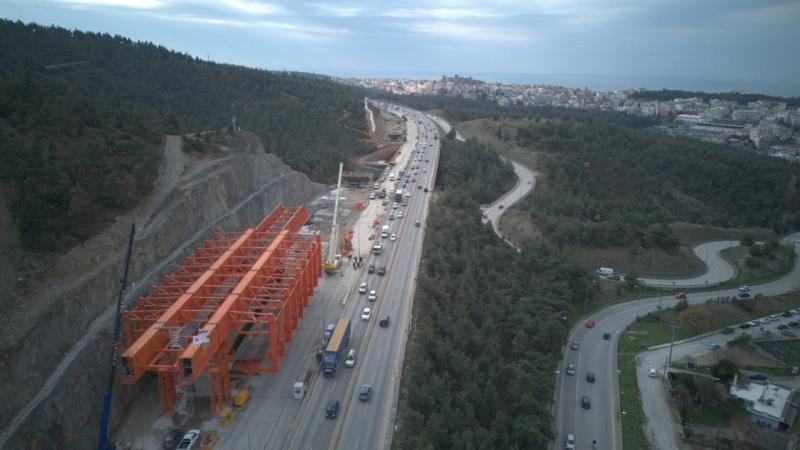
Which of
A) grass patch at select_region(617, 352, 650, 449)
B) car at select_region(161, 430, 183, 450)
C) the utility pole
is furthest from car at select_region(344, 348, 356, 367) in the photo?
the utility pole

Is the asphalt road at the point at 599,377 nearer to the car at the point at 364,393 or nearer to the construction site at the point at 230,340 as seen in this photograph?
the car at the point at 364,393

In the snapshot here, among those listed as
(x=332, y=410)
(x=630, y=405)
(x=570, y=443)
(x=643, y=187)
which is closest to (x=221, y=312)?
(x=332, y=410)

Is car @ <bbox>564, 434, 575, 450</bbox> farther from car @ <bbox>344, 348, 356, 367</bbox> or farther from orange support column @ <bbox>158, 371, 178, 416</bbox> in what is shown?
orange support column @ <bbox>158, 371, 178, 416</bbox>

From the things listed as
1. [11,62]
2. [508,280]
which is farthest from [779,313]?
[11,62]

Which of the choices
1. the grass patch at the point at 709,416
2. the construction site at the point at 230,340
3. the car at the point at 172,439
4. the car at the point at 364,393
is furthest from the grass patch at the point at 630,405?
the car at the point at 172,439

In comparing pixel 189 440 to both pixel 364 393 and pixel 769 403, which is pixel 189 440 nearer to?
pixel 364 393
